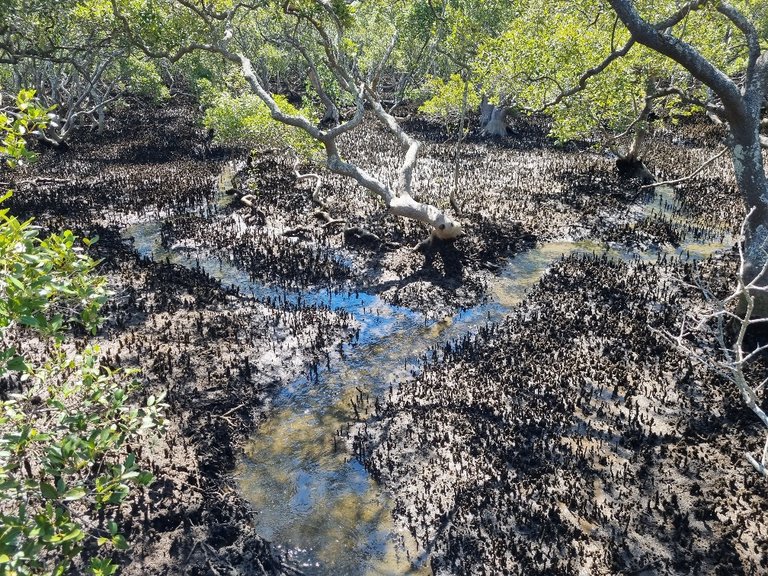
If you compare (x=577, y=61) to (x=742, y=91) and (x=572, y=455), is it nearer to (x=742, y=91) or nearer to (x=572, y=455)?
(x=742, y=91)

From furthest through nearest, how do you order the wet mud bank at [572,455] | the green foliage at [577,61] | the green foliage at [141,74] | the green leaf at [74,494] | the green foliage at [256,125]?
the green foliage at [141,74]
the green foliage at [256,125]
the green foliage at [577,61]
the wet mud bank at [572,455]
the green leaf at [74,494]

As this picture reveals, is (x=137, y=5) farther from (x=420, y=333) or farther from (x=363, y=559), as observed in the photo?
(x=363, y=559)

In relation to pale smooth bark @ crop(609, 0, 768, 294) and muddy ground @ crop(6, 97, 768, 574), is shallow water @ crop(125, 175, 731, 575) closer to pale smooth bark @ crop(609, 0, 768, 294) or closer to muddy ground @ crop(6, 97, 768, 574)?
muddy ground @ crop(6, 97, 768, 574)

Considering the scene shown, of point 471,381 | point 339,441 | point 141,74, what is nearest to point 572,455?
point 471,381

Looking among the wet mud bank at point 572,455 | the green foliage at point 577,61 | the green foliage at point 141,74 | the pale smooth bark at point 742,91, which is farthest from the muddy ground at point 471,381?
the green foliage at point 141,74

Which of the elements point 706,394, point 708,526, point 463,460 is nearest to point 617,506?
point 708,526

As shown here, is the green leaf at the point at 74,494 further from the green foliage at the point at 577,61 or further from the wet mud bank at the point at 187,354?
the green foliage at the point at 577,61

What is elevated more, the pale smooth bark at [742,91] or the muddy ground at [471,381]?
the pale smooth bark at [742,91]
